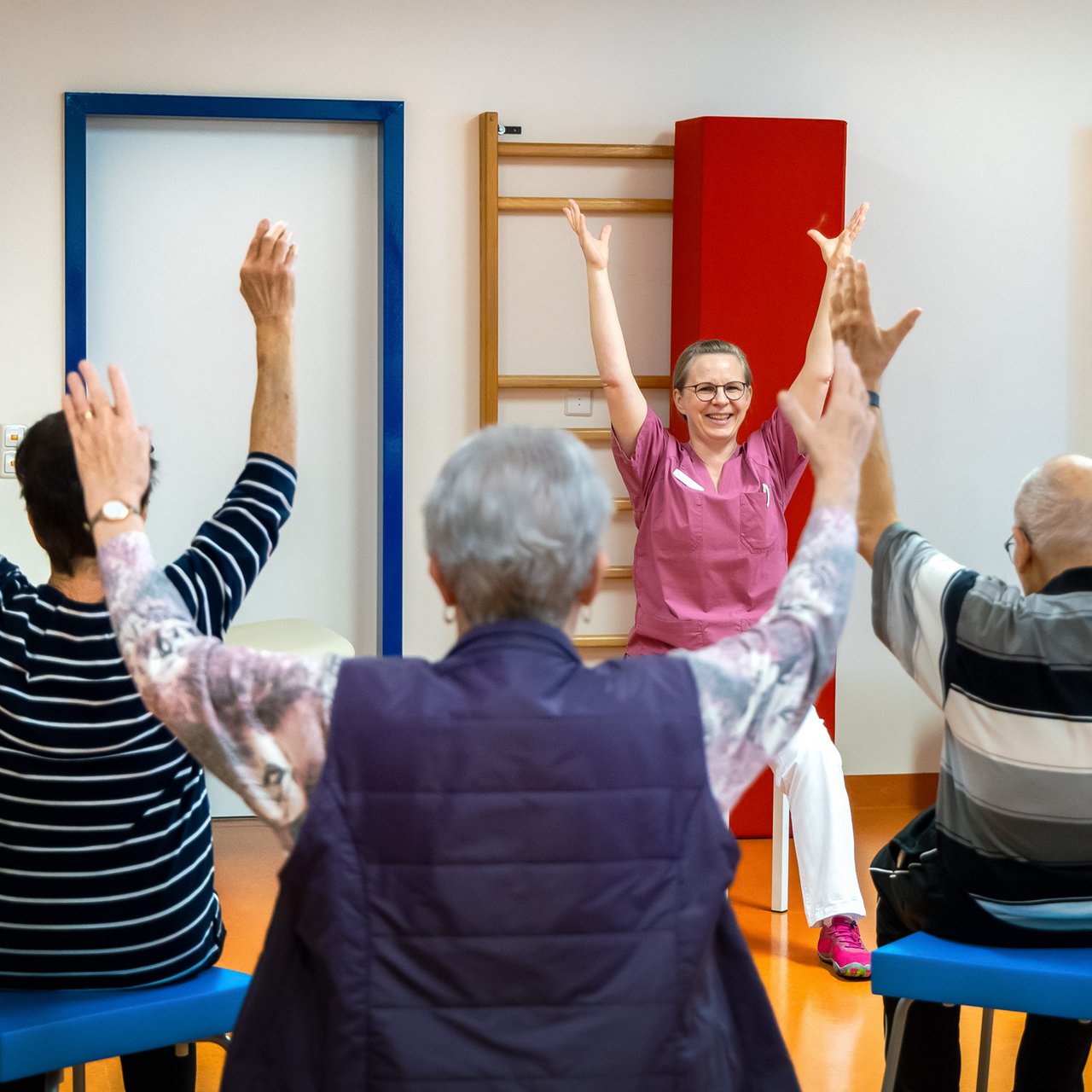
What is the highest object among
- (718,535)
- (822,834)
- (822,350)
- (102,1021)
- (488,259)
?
(488,259)

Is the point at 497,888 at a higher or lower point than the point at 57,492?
lower

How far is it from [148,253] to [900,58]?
2.63 m

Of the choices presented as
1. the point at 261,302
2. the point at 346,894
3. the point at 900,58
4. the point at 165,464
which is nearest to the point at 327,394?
the point at 165,464

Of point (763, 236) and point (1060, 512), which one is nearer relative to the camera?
point (1060, 512)

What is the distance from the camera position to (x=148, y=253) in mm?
4406

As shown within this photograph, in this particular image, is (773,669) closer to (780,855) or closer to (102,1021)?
(102,1021)

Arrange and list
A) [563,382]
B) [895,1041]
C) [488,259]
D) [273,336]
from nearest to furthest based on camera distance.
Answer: [273,336] < [895,1041] < [488,259] < [563,382]

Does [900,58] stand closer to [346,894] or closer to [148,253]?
[148,253]

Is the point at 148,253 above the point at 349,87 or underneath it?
underneath

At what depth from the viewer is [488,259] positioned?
14.3 ft

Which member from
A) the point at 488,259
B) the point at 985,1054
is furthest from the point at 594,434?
the point at 985,1054

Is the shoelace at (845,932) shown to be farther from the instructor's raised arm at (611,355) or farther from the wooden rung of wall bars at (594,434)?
the wooden rung of wall bars at (594,434)

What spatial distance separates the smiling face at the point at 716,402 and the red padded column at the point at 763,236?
3.01 ft

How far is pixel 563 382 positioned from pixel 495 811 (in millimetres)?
3424
